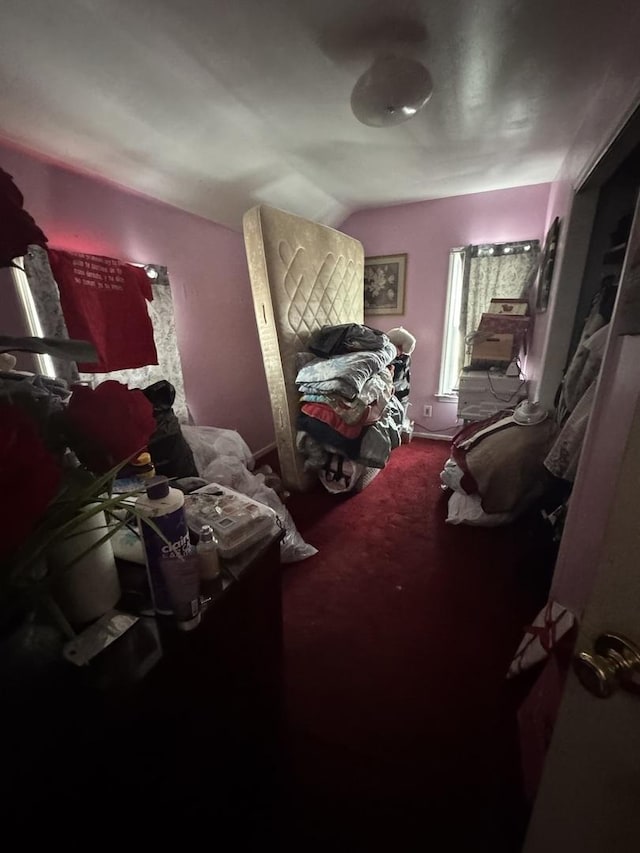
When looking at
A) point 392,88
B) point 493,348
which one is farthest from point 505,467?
point 392,88

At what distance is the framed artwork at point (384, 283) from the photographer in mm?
3414

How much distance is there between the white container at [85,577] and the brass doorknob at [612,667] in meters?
0.68

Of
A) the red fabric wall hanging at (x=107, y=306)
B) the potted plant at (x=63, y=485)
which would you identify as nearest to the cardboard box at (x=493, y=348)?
the red fabric wall hanging at (x=107, y=306)

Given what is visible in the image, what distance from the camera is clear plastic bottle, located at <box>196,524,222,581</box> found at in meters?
0.62

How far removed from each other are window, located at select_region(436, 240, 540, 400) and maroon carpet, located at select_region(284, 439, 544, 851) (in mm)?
1913

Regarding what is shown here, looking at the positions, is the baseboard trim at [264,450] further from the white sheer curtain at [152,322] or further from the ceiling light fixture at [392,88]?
the ceiling light fixture at [392,88]

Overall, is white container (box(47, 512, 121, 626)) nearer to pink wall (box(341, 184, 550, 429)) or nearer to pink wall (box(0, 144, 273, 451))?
pink wall (box(0, 144, 273, 451))

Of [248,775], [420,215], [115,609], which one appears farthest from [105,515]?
[420,215]

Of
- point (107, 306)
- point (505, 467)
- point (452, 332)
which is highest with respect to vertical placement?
point (107, 306)

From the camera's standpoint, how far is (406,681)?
4.04 feet

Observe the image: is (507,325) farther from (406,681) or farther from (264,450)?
(406,681)

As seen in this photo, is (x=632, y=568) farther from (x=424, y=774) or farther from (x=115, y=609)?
(x=424, y=774)

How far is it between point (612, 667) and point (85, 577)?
73cm

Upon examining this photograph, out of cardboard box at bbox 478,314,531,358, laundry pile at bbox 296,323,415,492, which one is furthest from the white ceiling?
laundry pile at bbox 296,323,415,492
